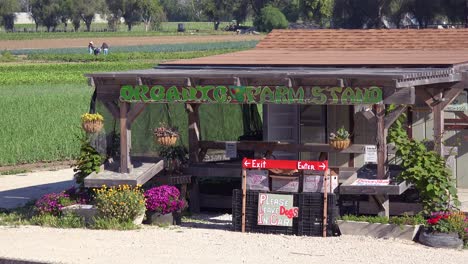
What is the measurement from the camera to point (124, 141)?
17406mm

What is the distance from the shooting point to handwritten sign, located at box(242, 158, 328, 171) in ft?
53.2

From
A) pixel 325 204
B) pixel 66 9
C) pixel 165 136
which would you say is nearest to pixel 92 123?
pixel 165 136

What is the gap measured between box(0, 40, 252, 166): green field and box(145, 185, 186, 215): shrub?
7.52 ft

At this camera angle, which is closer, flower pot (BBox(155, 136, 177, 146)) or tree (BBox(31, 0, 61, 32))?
flower pot (BBox(155, 136, 177, 146))

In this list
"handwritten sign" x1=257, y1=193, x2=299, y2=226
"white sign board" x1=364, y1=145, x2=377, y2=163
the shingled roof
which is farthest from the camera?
the shingled roof

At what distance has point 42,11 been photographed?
170m

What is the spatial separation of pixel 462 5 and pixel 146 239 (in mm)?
57535

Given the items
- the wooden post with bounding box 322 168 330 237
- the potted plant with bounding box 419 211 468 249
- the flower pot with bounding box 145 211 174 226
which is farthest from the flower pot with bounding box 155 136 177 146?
the potted plant with bounding box 419 211 468 249

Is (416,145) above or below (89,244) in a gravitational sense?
→ above

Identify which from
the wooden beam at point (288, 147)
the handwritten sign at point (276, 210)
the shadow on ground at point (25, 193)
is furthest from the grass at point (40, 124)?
the handwritten sign at point (276, 210)

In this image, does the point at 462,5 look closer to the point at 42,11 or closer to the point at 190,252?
the point at 190,252

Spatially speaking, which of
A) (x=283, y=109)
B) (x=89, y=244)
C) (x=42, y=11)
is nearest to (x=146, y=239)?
(x=89, y=244)

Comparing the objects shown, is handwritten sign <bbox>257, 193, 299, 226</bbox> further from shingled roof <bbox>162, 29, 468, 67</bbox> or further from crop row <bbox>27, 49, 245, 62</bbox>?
crop row <bbox>27, 49, 245, 62</bbox>

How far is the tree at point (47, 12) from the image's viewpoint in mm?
169125
